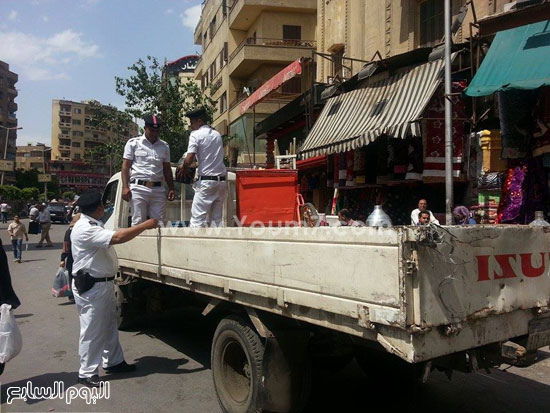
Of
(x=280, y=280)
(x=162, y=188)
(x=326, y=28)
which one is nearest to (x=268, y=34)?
(x=326, y=28)

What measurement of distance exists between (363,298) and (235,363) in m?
1.73

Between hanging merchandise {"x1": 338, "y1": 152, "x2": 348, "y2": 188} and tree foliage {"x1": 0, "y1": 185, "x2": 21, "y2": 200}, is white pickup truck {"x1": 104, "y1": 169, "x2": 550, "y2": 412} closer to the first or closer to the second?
hanging merchandise {"x1": 338, "y1": 152, "x2": 348, "y2": 188}

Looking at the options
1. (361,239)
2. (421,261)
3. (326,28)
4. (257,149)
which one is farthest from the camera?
(257,149)

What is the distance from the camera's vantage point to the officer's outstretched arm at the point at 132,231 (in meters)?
4.01

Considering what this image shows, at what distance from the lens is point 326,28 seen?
48.6 feet

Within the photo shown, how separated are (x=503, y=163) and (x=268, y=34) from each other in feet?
70.7

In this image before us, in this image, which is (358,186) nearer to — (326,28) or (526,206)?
(526,206)

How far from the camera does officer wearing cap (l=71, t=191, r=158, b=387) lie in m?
4.35

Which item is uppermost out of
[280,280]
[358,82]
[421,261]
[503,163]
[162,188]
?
[358,82]

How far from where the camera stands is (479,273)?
97.3 inches

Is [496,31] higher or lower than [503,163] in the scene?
higher

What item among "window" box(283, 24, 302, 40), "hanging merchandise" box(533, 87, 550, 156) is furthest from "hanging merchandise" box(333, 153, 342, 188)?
"window" box(283, 24, 302, 40)

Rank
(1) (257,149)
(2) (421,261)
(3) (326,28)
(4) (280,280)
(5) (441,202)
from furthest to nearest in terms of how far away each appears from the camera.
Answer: (1) (257,149) → (3) (326,28) → (5) (441,202) → (4) (280,280) → (2) (421,261)

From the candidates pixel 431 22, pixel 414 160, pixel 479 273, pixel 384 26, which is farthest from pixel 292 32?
pixel 479 273
